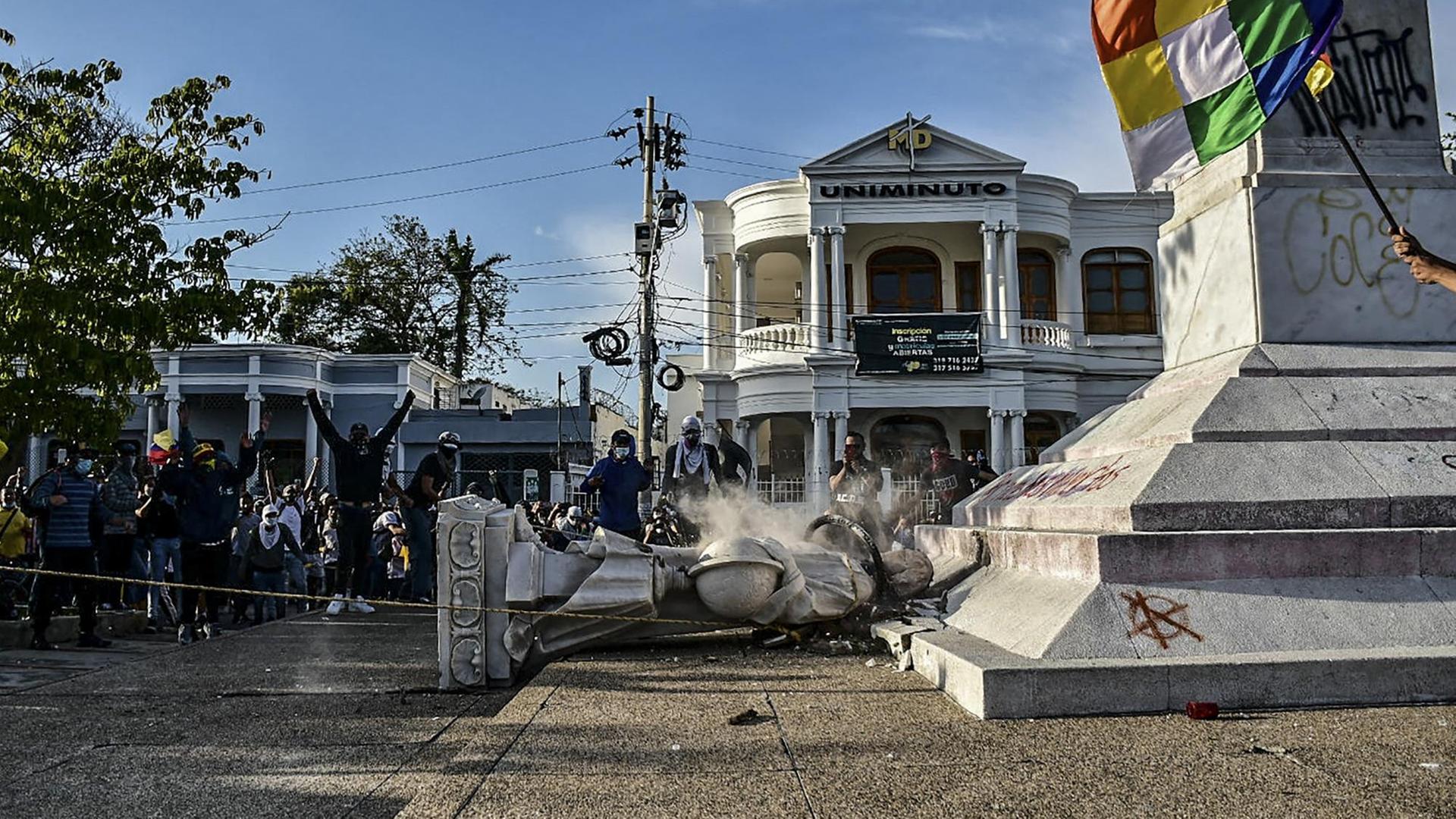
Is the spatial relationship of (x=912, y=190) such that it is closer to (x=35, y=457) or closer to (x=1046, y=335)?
(x=1046, y=335)

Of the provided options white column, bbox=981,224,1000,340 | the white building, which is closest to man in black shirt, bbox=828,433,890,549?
the white building

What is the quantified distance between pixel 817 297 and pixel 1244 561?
75.4ft

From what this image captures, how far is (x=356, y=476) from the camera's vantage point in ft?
32.9

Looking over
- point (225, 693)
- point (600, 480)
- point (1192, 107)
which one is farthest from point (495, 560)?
point (1192, 107)

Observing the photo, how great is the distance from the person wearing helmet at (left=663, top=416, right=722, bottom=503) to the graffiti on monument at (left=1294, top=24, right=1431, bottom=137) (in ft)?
19.5

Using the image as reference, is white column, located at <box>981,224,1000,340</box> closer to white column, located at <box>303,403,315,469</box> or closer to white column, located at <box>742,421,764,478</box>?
white column, located at <box>742,421,764,478</box>

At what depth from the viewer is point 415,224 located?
45.3 metres

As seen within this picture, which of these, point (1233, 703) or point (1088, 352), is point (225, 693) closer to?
point (1233, 703)

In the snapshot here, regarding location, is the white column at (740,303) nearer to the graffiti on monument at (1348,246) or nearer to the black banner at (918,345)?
the black banner at (918,345)

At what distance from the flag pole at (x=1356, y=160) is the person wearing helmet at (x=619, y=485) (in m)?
5.58

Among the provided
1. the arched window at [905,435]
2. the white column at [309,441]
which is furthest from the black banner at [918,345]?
the white column at [309,441]

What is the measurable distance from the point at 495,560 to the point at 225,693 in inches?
71.1

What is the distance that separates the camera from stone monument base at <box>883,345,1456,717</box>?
4.33 metres

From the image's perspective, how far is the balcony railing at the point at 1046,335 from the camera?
28.3 metres
